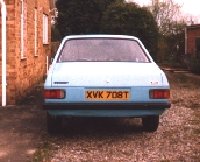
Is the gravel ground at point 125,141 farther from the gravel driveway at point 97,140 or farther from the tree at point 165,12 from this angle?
the tree at point 165,12

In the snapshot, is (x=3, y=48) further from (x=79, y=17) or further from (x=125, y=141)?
(x=79, y=17)

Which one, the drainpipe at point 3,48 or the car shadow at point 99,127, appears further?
the drainpipe at point 3,48

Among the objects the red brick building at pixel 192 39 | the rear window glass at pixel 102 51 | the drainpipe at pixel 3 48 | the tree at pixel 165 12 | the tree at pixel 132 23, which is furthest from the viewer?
the tree at pixel 165 12

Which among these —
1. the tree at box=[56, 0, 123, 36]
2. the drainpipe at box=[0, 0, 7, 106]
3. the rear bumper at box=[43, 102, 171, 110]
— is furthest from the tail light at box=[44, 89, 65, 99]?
the tree at box=[56, 0, 123, 36]

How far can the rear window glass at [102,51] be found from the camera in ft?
27.7

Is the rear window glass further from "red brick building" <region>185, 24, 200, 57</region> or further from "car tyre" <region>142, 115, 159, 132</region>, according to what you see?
"red brick building" <region>185, 24, 200, 57</region>

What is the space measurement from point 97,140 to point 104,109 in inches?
28.4

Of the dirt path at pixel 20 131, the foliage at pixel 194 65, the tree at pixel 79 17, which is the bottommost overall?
the dirt path at pixel 20 131

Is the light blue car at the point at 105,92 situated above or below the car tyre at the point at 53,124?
above

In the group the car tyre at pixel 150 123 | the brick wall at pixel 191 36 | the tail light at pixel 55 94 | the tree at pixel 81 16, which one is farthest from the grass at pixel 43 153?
the tree at pixel 81 16

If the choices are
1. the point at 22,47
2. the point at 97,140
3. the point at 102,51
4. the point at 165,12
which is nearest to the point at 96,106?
the point at 97,140

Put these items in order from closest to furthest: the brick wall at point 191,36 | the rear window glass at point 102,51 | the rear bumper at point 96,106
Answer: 1. the rear bumper at point 96,106
2. the rear window glass at point 102,51
3. the brick wall at point 191,36

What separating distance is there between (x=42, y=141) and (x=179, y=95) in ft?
23.5

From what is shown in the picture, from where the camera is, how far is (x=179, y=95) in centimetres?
1406
